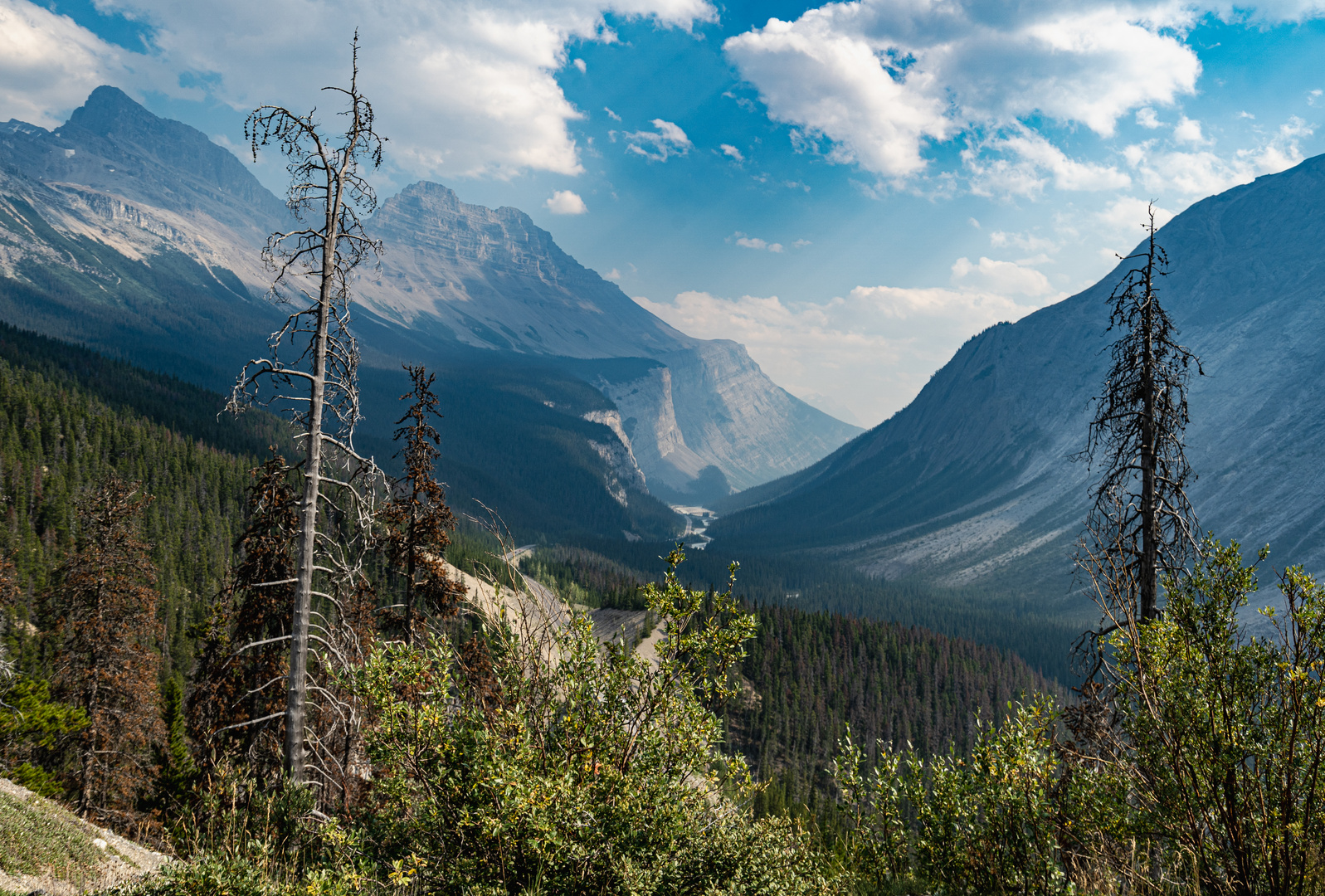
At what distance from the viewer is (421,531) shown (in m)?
19.2

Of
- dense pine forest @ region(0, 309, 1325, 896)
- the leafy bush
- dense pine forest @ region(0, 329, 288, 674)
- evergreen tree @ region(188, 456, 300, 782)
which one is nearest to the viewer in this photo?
dense pine forest @ region(0, 309, 1325, 896)

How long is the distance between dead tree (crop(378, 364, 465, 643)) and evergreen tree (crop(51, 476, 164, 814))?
38.9 ft

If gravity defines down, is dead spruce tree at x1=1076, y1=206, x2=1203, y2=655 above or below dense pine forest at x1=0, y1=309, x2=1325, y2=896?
above

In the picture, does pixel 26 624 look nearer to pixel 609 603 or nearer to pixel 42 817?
pixel 42 817

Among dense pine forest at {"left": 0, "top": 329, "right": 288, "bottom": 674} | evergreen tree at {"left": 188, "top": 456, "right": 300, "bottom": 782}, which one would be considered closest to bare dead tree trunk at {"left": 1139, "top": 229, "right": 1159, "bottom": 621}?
evergreen tree at {"left": 188, "top": 456, "right": 300, "bottom": 782}

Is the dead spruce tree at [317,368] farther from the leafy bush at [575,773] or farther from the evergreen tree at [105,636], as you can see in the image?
the evergreen tree at [105,636]

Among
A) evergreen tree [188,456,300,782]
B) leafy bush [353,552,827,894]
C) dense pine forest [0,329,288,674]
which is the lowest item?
dense pine forest [0,329,288,674]

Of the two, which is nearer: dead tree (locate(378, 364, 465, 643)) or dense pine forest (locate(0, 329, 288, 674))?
dead tree (locate(378, 364, 465, 643))

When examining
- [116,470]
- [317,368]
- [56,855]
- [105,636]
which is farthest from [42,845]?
[116,470]

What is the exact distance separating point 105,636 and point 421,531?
45.9 feet

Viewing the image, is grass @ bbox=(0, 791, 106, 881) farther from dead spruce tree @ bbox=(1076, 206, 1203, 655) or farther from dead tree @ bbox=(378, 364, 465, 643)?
dead spruce tree @ bbox=(1076, 206, 1203, 655)

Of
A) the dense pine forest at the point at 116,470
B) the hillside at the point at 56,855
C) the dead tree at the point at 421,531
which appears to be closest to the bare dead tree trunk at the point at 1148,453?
the hillside at the point at 56,855

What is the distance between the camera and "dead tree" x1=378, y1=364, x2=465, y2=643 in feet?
61.0

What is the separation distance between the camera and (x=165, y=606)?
191ft
